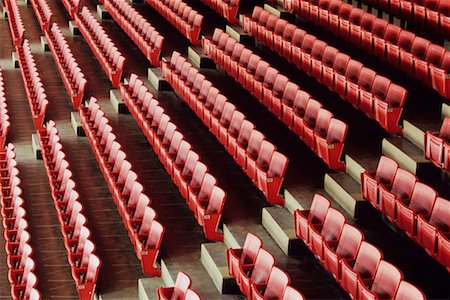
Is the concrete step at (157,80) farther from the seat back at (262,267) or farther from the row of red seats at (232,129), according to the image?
the seat back at (262,267)

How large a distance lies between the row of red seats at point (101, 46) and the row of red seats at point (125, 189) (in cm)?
18

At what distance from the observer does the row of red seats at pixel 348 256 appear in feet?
3.37

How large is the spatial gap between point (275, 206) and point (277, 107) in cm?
32

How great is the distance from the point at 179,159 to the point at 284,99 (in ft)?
0.91

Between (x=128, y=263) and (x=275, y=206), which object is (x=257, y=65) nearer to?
(x=275, y=206)

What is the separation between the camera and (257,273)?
3.90ft

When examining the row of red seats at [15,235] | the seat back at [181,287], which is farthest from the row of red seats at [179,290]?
the row of red seats at [15,235]

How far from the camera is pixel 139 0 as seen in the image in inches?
114

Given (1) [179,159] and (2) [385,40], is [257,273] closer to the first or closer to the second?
(1) [179,159]

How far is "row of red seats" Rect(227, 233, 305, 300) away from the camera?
1.10 m

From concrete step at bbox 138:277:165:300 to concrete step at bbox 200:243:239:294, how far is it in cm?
9

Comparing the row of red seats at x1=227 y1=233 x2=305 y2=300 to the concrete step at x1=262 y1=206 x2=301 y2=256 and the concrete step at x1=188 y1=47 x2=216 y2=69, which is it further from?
the concrete step at x1=188 y1=47 x2=216 y2=69

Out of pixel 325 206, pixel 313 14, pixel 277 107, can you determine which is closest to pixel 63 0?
pixel 313 14

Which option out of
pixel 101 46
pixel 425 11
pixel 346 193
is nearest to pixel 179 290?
pixel 346 193
